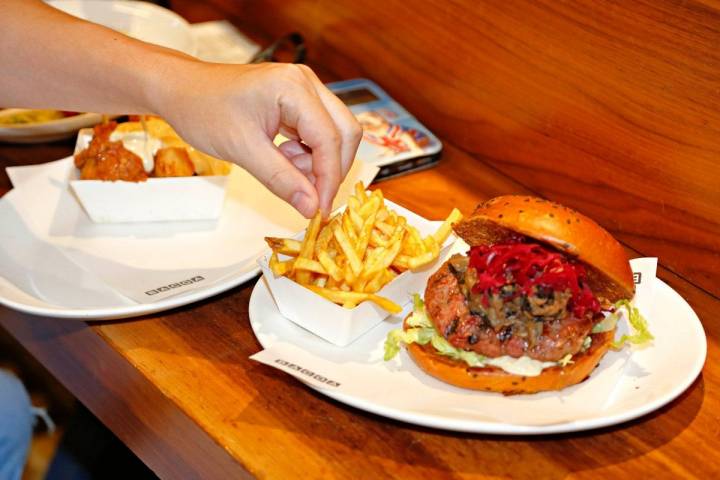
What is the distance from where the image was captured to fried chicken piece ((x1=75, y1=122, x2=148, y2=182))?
2.23 metres

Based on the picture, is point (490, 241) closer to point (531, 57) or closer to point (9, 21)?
point (531, 57)

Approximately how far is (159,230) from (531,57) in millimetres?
1155

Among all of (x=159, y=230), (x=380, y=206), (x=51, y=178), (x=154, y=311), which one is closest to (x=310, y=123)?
(x=380, y=206)

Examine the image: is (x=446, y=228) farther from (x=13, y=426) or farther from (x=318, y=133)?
(x=13, y=426)

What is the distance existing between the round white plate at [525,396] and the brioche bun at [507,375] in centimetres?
2

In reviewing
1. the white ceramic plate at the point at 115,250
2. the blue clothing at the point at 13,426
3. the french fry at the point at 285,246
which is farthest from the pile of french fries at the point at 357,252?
the blue clothing at the point at 13,426

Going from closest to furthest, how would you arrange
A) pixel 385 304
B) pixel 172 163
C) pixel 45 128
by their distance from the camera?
pixel 385 304 → pixel 172 163 → pixel 45 128

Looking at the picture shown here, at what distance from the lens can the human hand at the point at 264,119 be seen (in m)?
1.67

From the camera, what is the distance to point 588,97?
7.32ft

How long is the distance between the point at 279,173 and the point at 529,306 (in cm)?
56

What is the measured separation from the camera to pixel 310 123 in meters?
1.70

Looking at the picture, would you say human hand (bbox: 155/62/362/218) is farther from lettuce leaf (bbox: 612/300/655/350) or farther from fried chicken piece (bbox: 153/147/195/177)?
lettuce leaf (bbox: 612/300/655/350)

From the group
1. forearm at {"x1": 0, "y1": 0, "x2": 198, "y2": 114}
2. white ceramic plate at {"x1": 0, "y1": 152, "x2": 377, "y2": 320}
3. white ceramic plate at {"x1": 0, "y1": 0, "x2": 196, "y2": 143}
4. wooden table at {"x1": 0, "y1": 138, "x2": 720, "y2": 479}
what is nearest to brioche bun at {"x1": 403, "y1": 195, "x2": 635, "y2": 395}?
wooden table at {"x1": 0, "y1": 138, "x2": 720, "y2": 479}

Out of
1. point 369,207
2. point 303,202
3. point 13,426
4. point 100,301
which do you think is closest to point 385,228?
point 369,207
